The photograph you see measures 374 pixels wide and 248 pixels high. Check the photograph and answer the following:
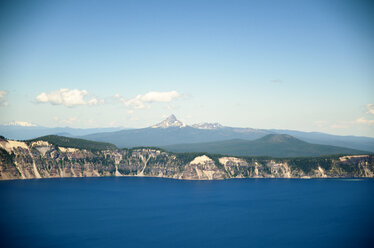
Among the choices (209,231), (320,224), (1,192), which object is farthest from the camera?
(1,192)

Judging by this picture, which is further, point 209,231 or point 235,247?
point 209,231

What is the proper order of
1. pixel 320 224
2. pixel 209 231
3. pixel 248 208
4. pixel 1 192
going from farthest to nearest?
pixel 1 192, pixel 248 208, pixel 320 224, pixel 209 231

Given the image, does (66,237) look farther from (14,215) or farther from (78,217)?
(14,215)

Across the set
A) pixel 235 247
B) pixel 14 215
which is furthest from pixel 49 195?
pixel 235 247

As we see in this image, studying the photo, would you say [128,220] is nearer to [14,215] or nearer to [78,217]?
[78,217]

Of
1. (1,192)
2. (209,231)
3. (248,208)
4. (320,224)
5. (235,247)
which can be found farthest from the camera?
(1,192)

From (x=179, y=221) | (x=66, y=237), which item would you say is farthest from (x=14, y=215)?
(x=179, y=221)
